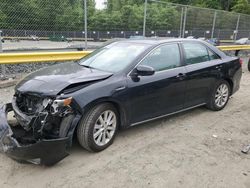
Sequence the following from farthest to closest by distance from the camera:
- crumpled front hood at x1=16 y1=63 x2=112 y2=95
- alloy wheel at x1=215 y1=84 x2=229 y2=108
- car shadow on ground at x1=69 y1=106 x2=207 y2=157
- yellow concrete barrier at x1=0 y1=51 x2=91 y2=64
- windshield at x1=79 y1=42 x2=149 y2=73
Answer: yellow concrete barrier at x1=0 y1=51 x2=91 y2=64
alloy wheel at x1=215 y1=84 x2=229 y2=108
windshield at x1=79 y1=42 x2=149 y2=73
car shadow on ground at x1=69 y1=106 x2=207 y2=157
crumpled front hood at x1=16 y1=63 x2=112 y2=95

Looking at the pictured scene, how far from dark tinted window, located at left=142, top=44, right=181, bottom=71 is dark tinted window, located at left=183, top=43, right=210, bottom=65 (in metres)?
0.26

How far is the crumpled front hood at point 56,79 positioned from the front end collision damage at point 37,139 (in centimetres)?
30

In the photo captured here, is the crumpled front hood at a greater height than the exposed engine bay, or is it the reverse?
the crumpled front hood

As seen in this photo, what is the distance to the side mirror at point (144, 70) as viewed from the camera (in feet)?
14.5

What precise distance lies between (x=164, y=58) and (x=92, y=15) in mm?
4805

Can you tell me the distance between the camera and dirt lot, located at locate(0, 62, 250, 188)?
349 centimetres

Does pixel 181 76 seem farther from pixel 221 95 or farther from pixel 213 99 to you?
pixel 221 95

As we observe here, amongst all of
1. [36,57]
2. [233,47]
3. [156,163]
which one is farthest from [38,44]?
[233,47]

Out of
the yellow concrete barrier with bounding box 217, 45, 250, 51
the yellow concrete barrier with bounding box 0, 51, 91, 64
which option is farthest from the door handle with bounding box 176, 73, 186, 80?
the yellow concrete barrier with bounding box 217, 45, 250, 51

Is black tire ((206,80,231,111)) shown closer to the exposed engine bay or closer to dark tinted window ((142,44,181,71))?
dark tinted window ((142,44,181,71))

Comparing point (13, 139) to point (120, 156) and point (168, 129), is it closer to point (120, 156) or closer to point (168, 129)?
point (120, 156)

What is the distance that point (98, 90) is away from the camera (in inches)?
157

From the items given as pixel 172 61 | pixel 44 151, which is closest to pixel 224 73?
pixel 172 61

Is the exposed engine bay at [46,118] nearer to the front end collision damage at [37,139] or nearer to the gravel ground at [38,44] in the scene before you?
the front end collision damage at [37,139]
